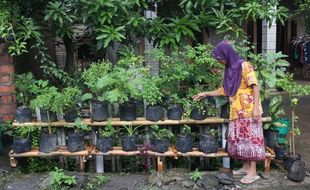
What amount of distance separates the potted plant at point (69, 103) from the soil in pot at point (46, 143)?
11.3 inches

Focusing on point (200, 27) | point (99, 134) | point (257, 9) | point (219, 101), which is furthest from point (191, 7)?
point (99, 134)

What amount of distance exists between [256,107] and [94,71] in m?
1.95

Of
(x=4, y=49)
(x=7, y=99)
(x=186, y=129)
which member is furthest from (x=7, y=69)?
(x=186, y=129)

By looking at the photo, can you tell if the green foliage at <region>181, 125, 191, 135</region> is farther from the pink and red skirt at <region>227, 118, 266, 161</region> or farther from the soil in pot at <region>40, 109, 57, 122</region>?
the soil in pot at <region>40, 109, 57, 122</region>

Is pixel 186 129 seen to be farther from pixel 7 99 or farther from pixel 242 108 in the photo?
pixel 7 99

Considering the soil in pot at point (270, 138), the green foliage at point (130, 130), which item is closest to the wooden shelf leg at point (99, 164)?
the green foliage at point (130, 130)

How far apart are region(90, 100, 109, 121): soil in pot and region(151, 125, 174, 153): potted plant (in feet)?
1.97

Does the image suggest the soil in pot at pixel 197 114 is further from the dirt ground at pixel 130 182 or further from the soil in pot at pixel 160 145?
the dirt ground at pixel 130 182

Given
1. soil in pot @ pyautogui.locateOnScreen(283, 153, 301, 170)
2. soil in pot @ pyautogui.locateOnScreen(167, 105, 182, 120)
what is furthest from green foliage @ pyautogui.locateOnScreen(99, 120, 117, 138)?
soil in pot @ pyautogui.locateOnScreen(283, 153, 301, 170)

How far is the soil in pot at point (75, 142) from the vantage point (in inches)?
213

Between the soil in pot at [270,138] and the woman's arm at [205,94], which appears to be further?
the soil in pot at [270,138]

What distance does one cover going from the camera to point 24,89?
5.72m

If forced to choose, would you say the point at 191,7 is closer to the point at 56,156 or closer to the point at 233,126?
the point at 233,126

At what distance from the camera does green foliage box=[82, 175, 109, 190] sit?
205 inches
